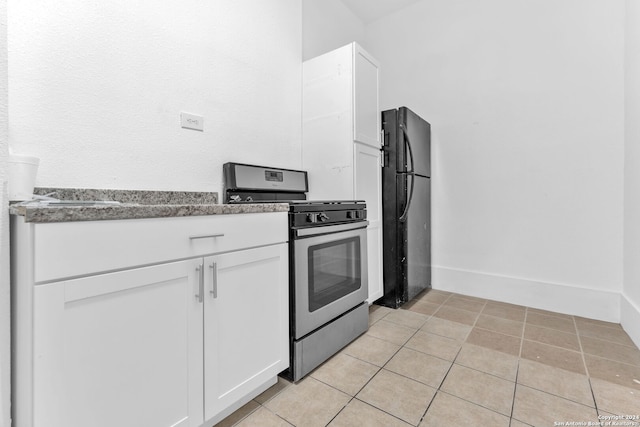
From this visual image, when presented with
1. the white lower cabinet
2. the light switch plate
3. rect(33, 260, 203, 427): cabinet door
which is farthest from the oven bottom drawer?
the light switch plate

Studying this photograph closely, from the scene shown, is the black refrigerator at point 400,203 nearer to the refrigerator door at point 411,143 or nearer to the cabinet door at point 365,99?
the refrigerator door at point 411,143

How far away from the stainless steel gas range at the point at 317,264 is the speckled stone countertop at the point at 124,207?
0.18 m

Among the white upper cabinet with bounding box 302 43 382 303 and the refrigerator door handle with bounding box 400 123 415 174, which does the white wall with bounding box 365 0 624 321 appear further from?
the white upper cabinet with bounding box 302 43 382 303

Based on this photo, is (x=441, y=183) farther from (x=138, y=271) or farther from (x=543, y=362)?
(x=138, y=271)

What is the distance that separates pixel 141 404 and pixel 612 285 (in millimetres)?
3165

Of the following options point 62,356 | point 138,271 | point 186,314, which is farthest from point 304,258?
point 62,356

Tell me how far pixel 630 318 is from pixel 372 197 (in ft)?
6.38

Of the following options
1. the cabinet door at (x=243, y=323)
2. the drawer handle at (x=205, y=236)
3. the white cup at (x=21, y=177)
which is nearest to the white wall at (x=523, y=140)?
the cabinet door at (x=243, y=323)

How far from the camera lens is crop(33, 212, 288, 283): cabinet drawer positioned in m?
0.77

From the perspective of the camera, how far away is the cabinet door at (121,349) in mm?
776

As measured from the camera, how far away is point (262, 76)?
2.13m

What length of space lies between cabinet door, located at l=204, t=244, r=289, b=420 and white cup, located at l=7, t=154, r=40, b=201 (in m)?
0.67

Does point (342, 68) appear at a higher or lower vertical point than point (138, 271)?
higher

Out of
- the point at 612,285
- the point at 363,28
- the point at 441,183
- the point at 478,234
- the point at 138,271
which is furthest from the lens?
the point at 363,28
